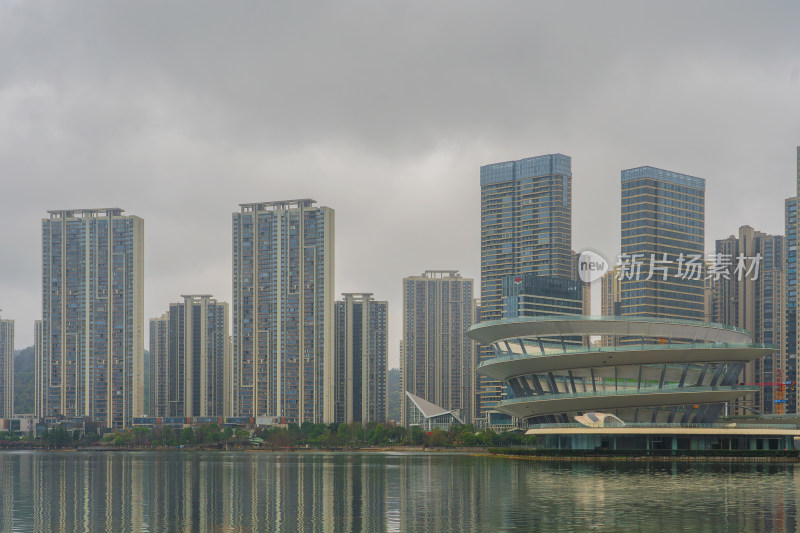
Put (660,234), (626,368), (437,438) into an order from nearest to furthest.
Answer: (626,368) → (437,438) → (660,234)

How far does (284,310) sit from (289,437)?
25.1m

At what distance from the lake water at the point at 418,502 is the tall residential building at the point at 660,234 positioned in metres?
118

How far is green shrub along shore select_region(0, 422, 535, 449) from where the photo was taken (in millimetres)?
166875

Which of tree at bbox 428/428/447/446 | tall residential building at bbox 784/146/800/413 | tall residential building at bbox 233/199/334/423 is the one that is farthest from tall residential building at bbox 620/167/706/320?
tall residential building at bbox 233/199/334/423

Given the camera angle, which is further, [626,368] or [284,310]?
[284,310]

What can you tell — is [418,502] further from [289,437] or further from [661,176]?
[661,176]

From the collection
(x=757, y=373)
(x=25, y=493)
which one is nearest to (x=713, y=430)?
(x=25, y=493)

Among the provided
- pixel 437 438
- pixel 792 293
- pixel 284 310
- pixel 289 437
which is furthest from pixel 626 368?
pixel 284 310

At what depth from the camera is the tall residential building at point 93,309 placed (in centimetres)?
19488

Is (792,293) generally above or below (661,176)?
below

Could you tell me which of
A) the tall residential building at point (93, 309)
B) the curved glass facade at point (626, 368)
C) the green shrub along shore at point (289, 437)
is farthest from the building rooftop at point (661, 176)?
the tall residential building at point (93, 309)

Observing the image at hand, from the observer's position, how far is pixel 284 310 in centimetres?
18862

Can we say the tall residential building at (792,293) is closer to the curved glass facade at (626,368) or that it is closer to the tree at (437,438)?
the tree at (437,438)

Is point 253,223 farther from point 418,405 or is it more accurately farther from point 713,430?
point 713,430
